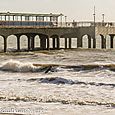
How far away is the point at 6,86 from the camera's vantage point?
3244cm

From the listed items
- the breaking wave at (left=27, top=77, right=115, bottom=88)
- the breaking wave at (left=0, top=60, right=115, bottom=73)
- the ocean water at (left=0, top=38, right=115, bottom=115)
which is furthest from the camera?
the breaking wave at (left=0, top=60, right=115, bottom=73)

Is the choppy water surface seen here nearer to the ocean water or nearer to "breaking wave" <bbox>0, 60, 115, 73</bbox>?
the ocean water

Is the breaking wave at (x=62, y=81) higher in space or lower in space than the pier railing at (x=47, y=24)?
lower

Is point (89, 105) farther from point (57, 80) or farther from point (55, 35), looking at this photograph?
point (55, 35)

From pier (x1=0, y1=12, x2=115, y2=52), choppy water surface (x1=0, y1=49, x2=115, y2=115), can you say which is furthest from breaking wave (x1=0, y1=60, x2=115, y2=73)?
pier (x1=0, y1=12, x2=115, y2=52)

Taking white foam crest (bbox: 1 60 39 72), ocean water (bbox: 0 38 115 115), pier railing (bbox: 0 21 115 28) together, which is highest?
pier railing (bbox: 0 21 115 28)

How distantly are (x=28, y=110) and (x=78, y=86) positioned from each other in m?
11.0

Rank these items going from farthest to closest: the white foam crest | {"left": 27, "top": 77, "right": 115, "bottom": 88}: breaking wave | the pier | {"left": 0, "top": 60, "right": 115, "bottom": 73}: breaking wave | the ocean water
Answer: the pier, the white foam crest, {"left": 0, "top": 60, "right": 115, "bottom": 73}: breaking wave, {"left": 27, "top": 77, "right": 115, "bottom": 88}: breaking wave, the ocean water

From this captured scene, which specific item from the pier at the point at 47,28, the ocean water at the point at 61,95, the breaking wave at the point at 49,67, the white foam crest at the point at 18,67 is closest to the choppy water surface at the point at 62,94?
the ocean water at the point at 61,95

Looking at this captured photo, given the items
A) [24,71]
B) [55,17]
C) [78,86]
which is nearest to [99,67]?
[24,71]

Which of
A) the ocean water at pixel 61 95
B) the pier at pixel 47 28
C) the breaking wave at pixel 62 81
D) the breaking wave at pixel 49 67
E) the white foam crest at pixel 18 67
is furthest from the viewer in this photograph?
the pier at pixel 47 28

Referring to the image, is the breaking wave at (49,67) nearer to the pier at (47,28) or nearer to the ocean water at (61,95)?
the ocean water at (61,95)

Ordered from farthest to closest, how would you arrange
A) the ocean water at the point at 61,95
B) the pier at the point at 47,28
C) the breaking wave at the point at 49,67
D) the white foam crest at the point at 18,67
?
the pier at the point at 47,28, the white foam crest at the point at 18,67, the breaking wave at the point at 49,67, the ocean water at the point at 61,95

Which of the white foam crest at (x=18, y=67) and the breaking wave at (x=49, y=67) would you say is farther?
the white foam crest at (x=18, y=67)
